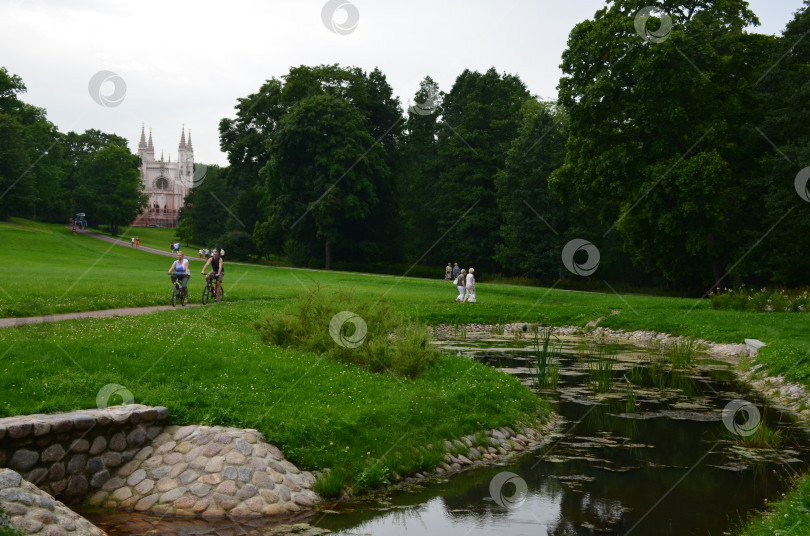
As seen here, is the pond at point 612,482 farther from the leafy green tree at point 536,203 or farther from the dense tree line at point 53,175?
the dense tree line at point 53,175

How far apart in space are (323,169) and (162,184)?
12482cm

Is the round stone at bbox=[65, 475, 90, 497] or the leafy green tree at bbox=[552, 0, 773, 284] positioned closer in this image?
the round stone at bbox=[65, 475, 90, 497]

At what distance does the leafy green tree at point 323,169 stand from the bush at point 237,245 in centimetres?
1129

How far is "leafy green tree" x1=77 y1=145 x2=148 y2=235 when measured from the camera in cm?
10225

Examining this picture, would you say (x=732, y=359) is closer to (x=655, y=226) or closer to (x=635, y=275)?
(x=655, y=226)

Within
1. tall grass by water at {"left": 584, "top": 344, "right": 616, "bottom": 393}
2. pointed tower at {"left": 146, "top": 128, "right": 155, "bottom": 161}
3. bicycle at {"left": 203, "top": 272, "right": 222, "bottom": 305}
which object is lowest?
tall grass by water at {"left": 584, "top": 344, "right": 616, "bottom": 393}

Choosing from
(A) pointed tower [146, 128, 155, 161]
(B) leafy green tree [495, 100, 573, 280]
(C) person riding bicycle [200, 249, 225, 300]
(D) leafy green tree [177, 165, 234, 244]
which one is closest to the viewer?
(C) person riding bicycle [200, 249, 225, 300]

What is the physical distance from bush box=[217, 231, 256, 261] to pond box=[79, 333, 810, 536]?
6386 cm

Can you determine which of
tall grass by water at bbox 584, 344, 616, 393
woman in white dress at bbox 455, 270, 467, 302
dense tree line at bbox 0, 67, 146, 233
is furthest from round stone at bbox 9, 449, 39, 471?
dense tree line at bbox 0, 67, 146, 233

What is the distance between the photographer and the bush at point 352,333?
15625mm

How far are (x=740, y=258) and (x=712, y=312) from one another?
33.2ft

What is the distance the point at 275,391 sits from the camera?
481 inches

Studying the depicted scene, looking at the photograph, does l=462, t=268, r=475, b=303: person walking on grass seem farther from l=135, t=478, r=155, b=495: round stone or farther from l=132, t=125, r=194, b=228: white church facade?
l=132, t=125, r=194, b=228: white church facade

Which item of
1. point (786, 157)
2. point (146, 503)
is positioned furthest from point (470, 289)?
point (146, 503)
